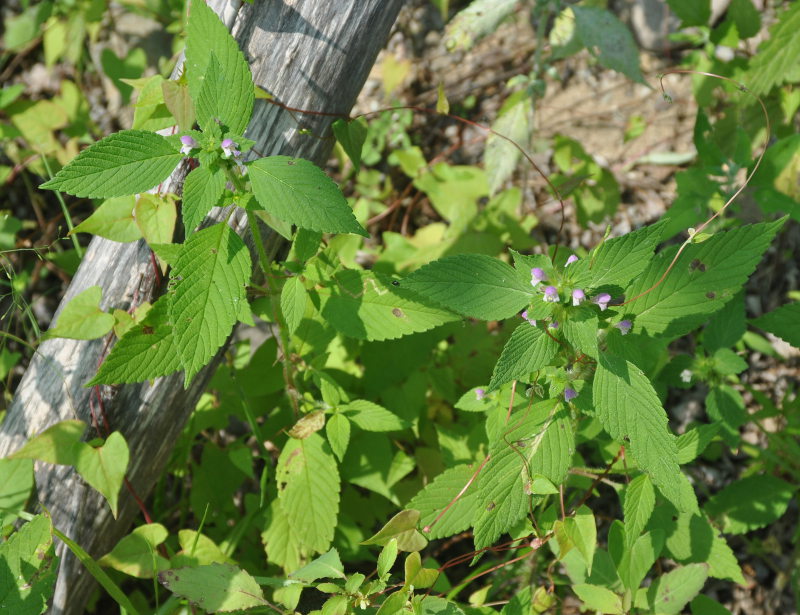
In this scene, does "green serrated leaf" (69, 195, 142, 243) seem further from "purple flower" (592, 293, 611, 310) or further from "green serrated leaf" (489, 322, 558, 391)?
"purple flower" (592, 293, 611, 310)

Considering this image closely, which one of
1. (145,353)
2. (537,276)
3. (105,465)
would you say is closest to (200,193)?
(145,353)

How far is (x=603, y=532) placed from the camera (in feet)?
9.72

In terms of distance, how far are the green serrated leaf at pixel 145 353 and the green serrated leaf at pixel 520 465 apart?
889mm

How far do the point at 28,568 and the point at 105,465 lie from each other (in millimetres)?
325

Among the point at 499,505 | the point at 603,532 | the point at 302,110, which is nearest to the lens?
the point at 499,505

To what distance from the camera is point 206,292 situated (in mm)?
1688

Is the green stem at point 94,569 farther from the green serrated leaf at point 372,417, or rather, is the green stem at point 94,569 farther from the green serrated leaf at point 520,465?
the green serrated leaf at point 520,465

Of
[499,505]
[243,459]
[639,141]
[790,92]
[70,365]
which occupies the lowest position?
[243,459]

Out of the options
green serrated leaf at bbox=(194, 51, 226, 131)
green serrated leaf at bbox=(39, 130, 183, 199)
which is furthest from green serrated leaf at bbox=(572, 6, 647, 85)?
green serrated leaf at bbox=(39, 130, 183, 199)

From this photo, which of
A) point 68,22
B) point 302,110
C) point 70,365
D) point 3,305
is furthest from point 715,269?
point 68,22

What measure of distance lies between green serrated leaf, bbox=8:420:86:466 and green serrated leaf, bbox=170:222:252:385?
644 millimetres

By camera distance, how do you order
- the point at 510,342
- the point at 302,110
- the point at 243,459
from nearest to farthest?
the point at 510,342 < the point at 302,110 < the point at 243,459

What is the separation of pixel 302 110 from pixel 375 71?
2.20m

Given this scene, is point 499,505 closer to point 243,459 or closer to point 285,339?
point 285,339
